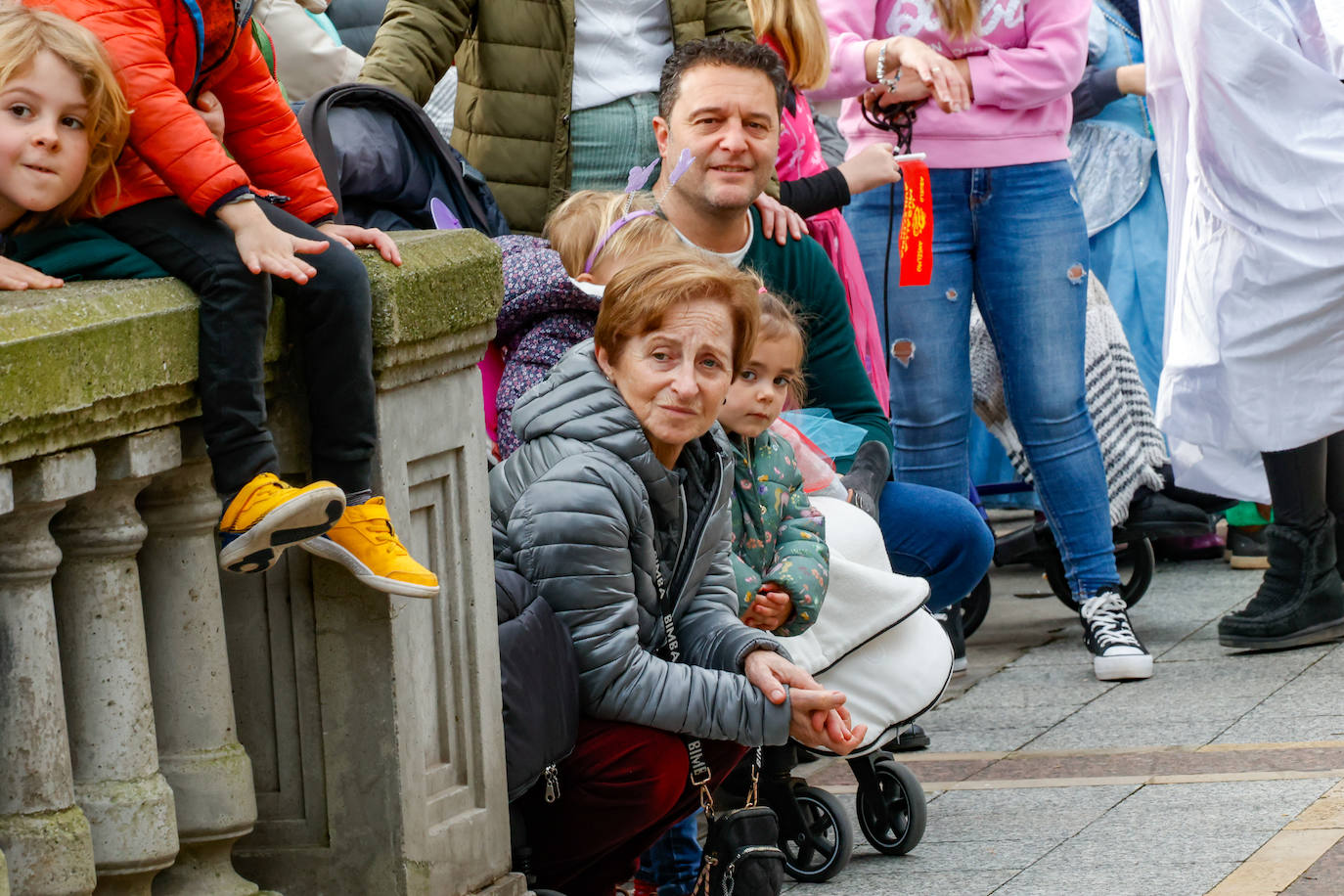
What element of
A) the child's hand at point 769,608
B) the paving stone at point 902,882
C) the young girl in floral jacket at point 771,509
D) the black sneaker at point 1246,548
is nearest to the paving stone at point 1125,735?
the paving stone at point 902,882

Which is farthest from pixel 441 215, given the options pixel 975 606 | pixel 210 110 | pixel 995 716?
pixel 975 606

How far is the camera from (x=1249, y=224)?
562 cm

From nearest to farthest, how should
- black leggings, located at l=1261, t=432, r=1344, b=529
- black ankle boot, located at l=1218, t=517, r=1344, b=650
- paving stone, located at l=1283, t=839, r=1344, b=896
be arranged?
paving stone, located at l=1283, t=839, r=1344, b=896
black ankle boot, located at l=1218, t=517, r=1344, b=650
black leggings, located at l=1261, t=432, r=1344, b=529

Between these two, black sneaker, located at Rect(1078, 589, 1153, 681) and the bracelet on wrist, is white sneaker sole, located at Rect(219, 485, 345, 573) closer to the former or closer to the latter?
the bracelet on wrist

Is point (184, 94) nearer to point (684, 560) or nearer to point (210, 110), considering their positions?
point (210, 110)

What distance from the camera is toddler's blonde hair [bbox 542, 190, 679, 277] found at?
4000 millimetres

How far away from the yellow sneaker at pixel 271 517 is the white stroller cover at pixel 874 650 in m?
1.43

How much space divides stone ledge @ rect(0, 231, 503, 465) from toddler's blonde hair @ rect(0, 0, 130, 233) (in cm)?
23

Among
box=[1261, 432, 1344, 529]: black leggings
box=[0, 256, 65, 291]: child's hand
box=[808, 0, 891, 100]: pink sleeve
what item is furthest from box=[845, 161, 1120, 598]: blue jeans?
box=[0, 256, 65, 291]: child's hand

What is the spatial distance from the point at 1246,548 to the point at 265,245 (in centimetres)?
510

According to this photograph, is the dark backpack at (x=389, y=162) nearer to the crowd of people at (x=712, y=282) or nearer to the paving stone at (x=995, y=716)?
the crowd of people at (x=712, y=282)

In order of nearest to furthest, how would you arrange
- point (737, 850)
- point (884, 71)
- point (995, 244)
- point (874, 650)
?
point (737, 850)
point (874, 650)
point (884, 71)
point (995, 244)

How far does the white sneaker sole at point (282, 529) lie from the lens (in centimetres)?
239

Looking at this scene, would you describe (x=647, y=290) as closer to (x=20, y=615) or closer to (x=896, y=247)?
(x=20, y=615)
